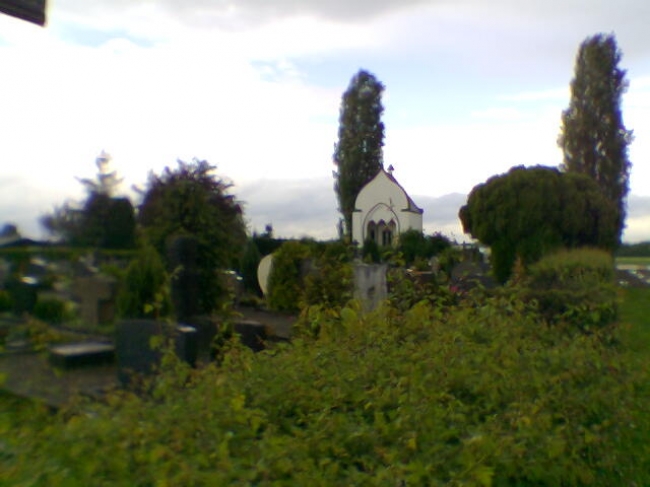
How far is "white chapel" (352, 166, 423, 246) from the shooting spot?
3228cm

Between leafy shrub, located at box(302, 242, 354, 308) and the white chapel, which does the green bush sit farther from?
the white chapel

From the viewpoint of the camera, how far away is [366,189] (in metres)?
35.5

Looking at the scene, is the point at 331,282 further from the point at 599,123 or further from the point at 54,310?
the point at 599,123

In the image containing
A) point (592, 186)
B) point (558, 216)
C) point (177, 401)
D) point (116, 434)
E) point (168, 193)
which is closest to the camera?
point (116, 434)

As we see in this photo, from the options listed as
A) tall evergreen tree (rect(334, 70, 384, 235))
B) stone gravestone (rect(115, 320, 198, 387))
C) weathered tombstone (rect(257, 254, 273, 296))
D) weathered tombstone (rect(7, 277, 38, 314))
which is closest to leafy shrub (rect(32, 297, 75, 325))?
weathered tombstone (rect(7, 277, 38, 314))

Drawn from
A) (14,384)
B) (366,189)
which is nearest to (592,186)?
(366,189)

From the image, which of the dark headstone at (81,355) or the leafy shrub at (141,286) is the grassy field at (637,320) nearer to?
the leafy shrub at (141,286)

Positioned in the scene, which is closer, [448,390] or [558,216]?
[448,390]

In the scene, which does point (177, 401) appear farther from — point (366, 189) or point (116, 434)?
point (366, 189)

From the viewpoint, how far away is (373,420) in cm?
413

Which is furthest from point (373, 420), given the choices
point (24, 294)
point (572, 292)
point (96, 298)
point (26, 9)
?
point (24, 294)

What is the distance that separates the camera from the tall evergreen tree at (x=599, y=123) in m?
42.2

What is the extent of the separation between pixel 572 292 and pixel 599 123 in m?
35.7

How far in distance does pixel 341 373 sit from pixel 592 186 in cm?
2135
